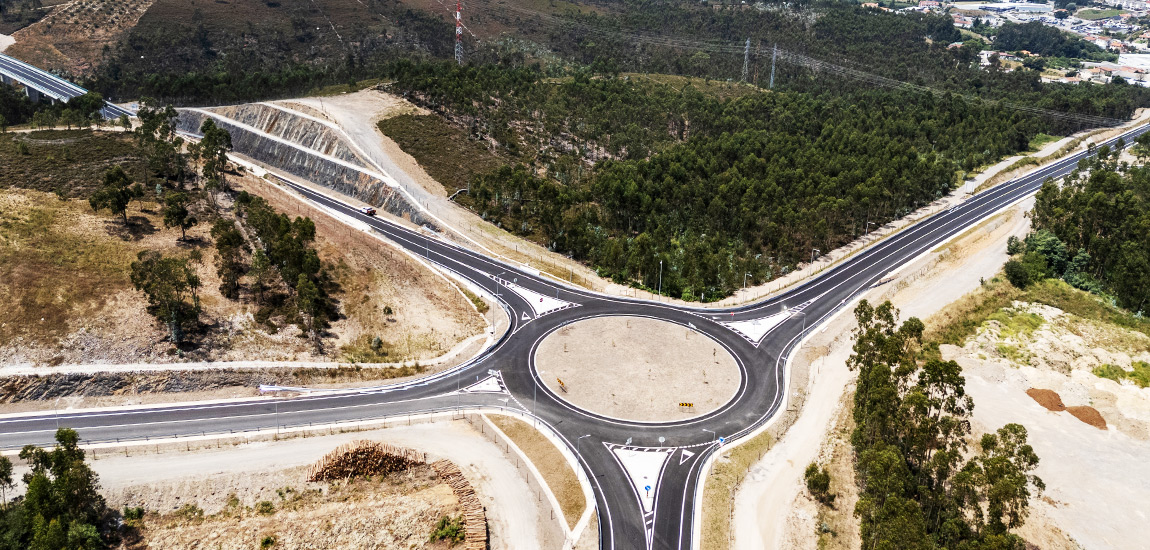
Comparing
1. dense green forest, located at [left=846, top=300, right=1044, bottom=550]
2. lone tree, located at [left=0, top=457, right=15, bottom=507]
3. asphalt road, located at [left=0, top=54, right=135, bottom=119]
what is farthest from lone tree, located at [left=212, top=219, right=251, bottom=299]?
asphalt road, located at [left=0, top=54, right=135, bottom=119]

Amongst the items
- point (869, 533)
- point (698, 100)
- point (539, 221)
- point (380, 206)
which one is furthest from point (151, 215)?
point (698, 100)

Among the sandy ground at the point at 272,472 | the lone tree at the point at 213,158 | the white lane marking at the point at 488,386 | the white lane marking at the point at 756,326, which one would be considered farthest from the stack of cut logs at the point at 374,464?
the lone tree at the point at 213,158

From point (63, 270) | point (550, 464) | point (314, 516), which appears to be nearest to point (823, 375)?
point (550, 464)

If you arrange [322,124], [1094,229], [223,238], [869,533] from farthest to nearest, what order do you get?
[322,124]
[1094,229]
[223,238]
[869,533]

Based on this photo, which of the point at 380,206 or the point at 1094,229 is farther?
→ the point at 380,206

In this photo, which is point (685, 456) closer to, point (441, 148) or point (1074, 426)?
point (1074, 426)

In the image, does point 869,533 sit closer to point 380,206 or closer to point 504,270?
point 504,270

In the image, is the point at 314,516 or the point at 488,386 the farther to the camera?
the point at 488,386
